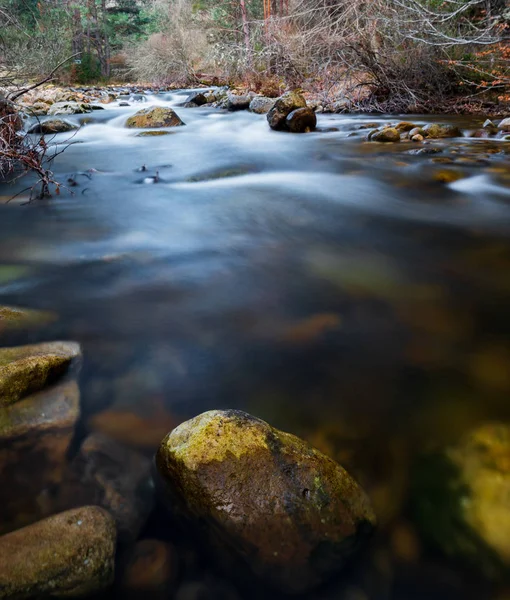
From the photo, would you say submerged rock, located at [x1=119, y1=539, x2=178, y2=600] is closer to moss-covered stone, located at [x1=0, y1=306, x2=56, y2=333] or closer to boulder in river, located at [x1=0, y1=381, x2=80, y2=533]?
boulder in river, located at [x1=0, y1=381, x2=80, y2=533]

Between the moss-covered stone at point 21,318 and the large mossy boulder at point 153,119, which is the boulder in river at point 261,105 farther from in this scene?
the moss-covered stone at point 21,318

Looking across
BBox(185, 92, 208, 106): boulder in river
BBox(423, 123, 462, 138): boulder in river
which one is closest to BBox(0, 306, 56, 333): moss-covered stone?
BBox(423, 123, 462, 138): boulder in river

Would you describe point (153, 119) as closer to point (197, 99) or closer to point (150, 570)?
point (197, 99)

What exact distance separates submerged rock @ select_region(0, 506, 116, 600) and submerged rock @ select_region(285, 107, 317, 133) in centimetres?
878

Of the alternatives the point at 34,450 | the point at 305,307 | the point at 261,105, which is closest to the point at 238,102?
the point at 261,105

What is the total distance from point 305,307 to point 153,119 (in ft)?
29.0

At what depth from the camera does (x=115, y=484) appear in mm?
1474

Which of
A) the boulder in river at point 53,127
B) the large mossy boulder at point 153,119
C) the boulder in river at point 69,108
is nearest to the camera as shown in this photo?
the boulder in river at point 53,127

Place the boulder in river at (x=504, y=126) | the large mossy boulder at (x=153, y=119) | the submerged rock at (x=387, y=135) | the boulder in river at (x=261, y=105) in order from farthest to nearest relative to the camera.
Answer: the boulder in river at (x=261, y=105) → the large mossy boulder at (x=153, y=119) → the boulder in river at (x=504, y=126) → the submerged rock at (x=387, y=135)

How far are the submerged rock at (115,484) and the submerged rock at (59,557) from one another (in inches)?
4.6

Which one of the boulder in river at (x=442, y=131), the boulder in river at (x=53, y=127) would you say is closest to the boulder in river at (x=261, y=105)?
the boulder in river at (x=53, y=127)

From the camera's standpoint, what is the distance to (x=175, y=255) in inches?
134

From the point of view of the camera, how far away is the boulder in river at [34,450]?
4.54 feet

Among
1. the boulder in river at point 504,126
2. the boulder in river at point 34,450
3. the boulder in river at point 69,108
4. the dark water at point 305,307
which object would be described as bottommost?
the dark water at point 305,307
